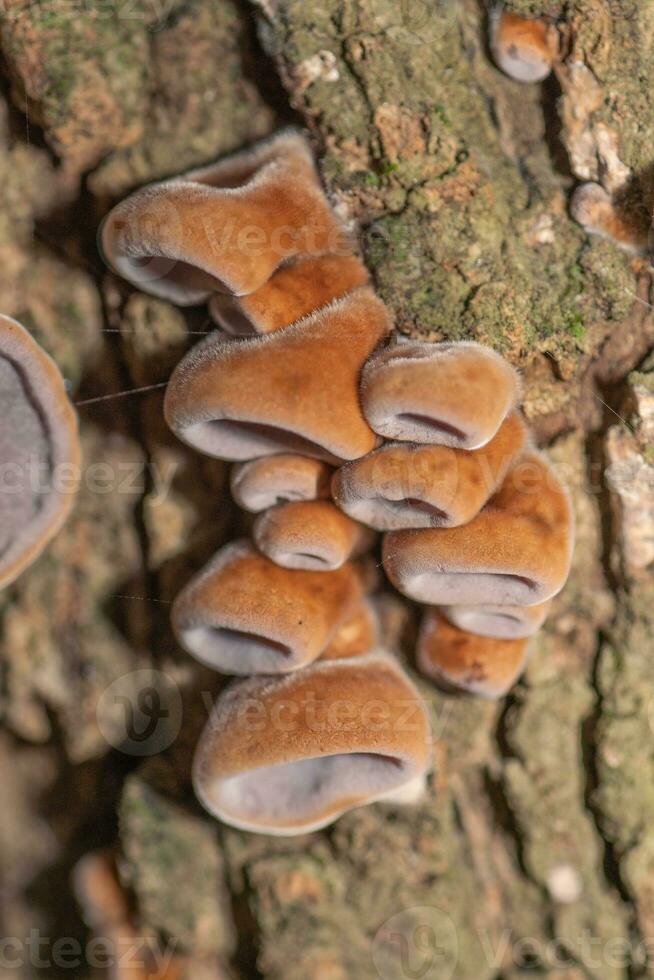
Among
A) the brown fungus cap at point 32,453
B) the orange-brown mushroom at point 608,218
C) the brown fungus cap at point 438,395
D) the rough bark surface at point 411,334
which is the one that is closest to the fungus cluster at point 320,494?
the brown fungus cap at point 438,395

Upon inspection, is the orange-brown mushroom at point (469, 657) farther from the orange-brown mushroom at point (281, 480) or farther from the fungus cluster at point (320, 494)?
the orange-brown mushroom at point (281, 480)

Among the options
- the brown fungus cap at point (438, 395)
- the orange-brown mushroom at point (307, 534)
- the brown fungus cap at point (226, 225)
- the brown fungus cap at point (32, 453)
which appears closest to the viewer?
the brown fungus cap at point (438, 395)

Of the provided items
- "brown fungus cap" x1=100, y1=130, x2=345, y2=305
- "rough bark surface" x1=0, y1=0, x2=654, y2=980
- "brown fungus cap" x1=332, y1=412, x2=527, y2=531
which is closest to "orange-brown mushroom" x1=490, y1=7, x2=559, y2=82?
"rough bark surface" x1=0, y1=0, x2=654, y2=980

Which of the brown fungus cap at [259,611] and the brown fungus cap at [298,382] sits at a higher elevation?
the brown fungus cap at [298,382]

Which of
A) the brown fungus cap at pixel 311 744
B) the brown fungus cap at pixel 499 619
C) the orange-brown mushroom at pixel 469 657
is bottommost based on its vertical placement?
the brown fungus cap at pixel 311 744

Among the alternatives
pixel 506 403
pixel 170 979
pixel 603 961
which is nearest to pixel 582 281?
pixel 506 403

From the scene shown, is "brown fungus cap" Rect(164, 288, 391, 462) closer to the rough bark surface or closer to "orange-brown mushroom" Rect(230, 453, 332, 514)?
"orange-brown mushroom" Rect(230, 453, 332, 514)
